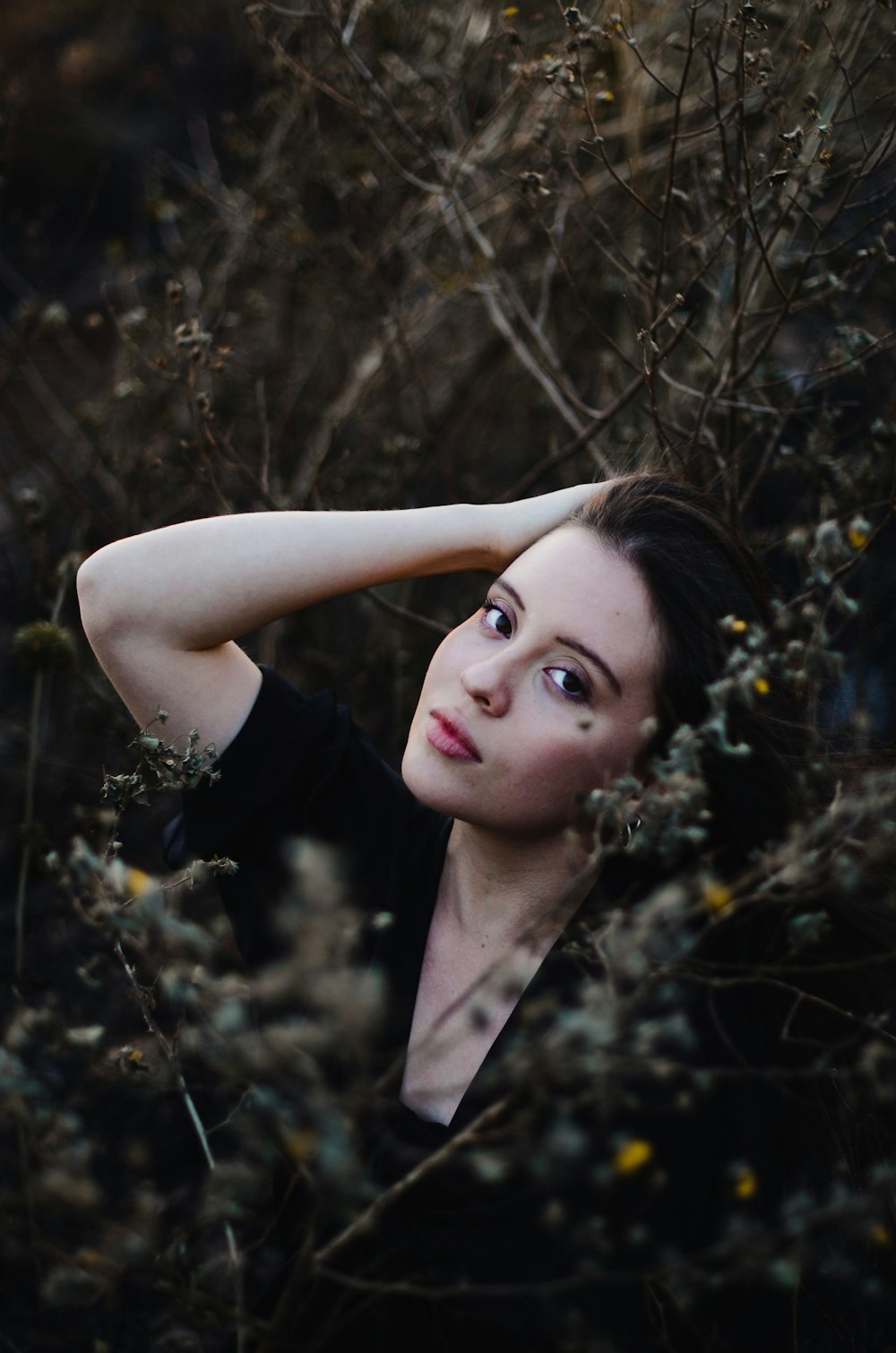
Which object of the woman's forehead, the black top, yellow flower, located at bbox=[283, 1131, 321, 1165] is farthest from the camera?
the woman's forehead

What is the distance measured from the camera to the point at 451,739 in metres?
1.58

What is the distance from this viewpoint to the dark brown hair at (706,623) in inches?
65.4

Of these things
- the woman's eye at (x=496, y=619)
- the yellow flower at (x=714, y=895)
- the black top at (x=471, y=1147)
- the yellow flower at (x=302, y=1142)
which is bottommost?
the black top at (x=471, y=1147)

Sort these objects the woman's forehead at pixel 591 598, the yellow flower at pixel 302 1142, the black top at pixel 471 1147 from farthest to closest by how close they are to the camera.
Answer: the woman's forehead at pixel 591 598, the black top at pixel 471 1147, the yellow flower at pixel 302 1142

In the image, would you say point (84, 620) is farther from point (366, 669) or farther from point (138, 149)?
point (138, 149)

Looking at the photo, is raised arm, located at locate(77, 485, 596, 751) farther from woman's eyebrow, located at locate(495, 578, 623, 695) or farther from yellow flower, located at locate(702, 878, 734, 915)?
yellow flower, located at locate(702, 878, 734, 915)

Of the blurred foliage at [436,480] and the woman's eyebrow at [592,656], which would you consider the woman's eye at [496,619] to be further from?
the blurred foliage at [436,480]

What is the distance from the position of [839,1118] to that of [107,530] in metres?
2.44

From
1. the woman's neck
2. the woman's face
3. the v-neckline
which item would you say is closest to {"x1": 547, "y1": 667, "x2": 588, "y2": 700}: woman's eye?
the woman's face

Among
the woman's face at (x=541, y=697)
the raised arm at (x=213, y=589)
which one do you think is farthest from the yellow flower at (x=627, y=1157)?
the raised arm at (x=213, y=589)

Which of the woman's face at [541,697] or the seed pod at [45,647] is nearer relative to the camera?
the woman's face at [541,697]

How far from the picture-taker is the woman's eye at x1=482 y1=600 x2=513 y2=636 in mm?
1674

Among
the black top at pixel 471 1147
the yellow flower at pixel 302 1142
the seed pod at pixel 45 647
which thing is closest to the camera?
the yellow flower at pixel 302 1142

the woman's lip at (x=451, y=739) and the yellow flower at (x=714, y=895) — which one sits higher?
the yellow flower at (x=714, y=895)
